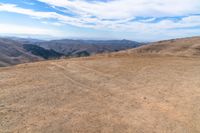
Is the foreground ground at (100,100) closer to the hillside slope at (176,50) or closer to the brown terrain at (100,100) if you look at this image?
the brown terrain at (100,100)

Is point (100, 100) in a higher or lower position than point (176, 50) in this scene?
lower

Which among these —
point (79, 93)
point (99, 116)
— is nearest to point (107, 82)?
point (79, 93)

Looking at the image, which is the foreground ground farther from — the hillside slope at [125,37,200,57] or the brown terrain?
the hillside slope at [125,37,200,57]

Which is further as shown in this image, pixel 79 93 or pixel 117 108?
pixel 79 93

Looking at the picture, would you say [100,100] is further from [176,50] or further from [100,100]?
[176,50]

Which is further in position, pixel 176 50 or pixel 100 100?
pixel 176 50

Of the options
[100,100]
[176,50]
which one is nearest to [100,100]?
[100,100]

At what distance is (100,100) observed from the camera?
12117 mm

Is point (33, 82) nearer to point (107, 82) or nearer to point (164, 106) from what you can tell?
point (107, 82)

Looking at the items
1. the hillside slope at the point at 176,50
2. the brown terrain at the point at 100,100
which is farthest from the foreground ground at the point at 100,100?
the hillside slope at the point at 176,50

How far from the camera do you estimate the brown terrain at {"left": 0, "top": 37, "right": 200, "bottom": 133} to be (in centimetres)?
916

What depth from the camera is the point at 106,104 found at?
11.6m

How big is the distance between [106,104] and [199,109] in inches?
152

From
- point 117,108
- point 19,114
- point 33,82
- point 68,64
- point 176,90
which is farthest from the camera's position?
point 68,64
